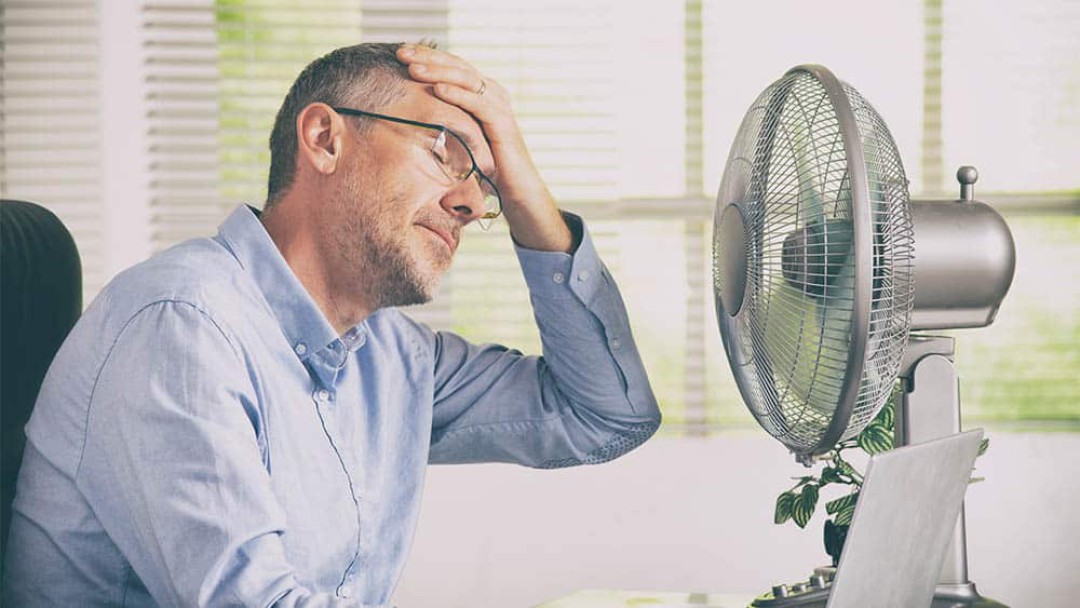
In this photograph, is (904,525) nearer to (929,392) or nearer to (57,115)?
(929,392)

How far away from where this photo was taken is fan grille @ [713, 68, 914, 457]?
1.11 m

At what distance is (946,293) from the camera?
1270mm

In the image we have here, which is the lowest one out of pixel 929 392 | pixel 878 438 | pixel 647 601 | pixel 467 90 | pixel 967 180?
pixel 647 601

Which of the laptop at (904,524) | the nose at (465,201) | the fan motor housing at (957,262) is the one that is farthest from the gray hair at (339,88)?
the laptop at (904,524)

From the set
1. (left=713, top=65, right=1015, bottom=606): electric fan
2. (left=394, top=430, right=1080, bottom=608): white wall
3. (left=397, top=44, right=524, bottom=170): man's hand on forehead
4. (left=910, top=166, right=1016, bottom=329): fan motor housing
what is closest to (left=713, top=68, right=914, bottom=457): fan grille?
(left=713, top=65, right=1015, bottom=606): electric fan

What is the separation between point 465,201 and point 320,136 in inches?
7.2

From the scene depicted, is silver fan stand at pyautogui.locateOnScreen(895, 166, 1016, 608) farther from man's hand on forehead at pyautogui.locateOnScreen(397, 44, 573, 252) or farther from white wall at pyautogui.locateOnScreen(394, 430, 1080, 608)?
white wall at pyautogui.locateOnScreen(394, 430, 1080, 608)

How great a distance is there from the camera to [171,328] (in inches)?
45.1

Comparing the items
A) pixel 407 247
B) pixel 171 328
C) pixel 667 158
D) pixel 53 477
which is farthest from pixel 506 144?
pixel 667 158

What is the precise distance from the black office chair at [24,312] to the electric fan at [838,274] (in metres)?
0.76

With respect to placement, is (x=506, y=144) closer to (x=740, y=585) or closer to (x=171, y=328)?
(x=171, y=328)

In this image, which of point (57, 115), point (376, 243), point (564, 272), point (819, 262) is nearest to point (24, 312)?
point (376, 243)

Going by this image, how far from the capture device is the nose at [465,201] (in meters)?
1.47

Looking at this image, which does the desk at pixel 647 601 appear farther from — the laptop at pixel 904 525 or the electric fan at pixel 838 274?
the laptop at pixel 904 525
